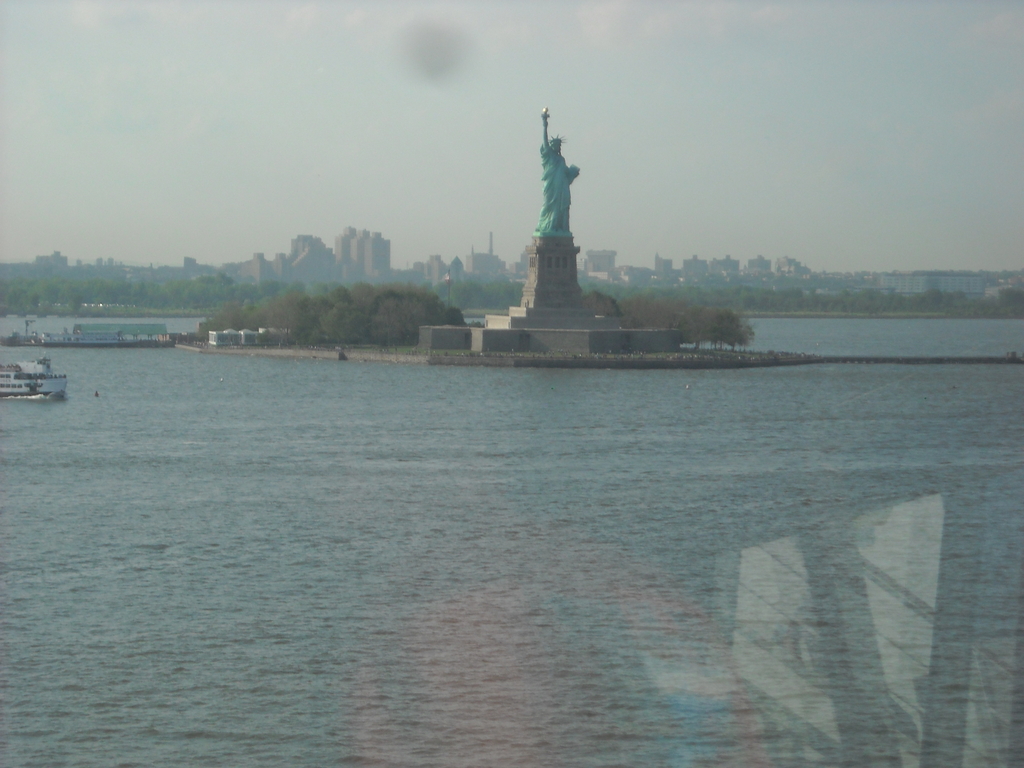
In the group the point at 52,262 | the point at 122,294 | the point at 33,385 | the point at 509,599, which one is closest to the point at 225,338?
the point at 33,385

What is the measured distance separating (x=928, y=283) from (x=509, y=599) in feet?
313

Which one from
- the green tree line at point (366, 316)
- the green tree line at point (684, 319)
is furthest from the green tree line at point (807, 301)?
the green tree line at point (366, 316)

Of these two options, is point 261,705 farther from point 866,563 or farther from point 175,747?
point 866,563

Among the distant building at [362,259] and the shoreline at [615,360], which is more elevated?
the distant building at [362,259]

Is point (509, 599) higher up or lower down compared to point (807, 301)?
lower down

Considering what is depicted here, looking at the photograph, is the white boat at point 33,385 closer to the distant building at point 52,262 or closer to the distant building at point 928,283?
the distant building at point 928,283

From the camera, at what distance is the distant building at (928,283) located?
7444 cm

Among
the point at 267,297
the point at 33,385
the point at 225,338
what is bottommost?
the point at 33,385

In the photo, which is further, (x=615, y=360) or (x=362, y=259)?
(x=362, y=259)

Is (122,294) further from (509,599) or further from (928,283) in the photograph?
(509,599)

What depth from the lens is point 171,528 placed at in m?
18.6

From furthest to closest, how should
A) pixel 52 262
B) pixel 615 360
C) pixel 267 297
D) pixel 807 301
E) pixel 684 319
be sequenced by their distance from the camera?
1. pixel 52 262
2. pixel 807 301
3. pixel 267 297
4. pixel 684 319
5. pixel 615 360

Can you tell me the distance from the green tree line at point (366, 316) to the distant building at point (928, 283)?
24640 millimetres

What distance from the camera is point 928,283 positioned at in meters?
104
